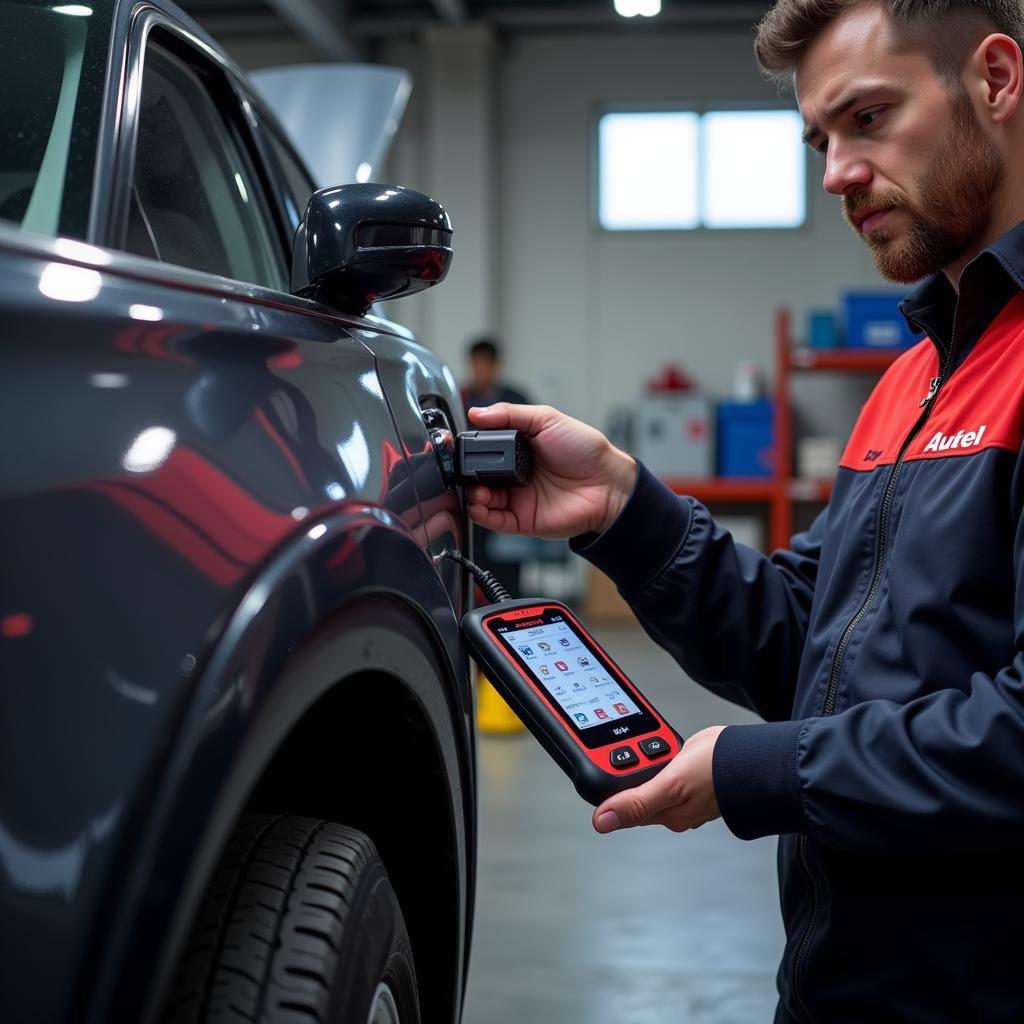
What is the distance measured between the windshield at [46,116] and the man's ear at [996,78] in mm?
788

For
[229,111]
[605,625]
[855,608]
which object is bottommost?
[605,625]

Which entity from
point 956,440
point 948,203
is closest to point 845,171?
point 948,203

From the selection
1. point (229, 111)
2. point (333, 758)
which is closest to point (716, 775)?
point (333, 758)

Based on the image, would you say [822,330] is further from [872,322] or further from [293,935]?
[293,935]

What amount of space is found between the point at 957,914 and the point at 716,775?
0.81ft

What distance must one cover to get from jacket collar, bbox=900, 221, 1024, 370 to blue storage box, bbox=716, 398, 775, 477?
6576 mm

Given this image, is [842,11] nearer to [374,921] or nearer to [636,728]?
[636,728]

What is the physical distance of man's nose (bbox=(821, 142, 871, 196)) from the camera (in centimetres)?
119

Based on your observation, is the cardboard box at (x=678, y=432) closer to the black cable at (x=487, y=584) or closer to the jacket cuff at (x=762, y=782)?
the black cable at (x=487, y=584)

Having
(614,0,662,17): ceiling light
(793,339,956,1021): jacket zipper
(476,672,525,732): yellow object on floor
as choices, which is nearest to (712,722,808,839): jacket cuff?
(793,339,956,1021): jacket zipper

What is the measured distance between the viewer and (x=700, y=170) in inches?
325

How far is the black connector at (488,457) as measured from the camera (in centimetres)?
132

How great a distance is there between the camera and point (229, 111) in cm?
151

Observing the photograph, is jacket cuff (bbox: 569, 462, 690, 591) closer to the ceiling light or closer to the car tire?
the car tire
